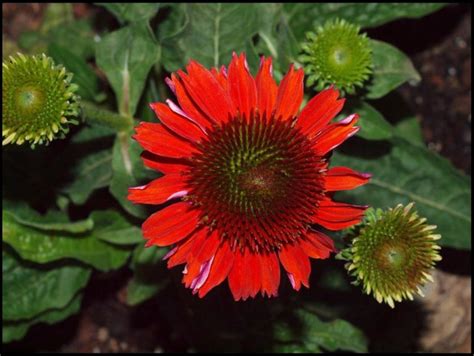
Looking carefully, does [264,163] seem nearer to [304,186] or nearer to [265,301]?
[304,186]

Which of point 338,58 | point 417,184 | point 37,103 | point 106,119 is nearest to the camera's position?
point 37,103

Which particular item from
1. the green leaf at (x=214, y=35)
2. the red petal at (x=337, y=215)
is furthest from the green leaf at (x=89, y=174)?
Result: the red petal at (x=337, y=215)

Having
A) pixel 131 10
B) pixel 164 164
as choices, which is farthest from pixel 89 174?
pixel 164 164

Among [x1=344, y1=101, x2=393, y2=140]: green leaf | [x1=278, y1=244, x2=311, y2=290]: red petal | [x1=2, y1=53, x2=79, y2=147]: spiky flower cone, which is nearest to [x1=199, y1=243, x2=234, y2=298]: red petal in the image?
[x1=278, y1=244, x2=311, y2=290]: red petal

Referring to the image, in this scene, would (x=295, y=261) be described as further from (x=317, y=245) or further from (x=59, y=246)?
(x=59, y=246)

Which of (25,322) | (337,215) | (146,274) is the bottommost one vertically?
(25,322)

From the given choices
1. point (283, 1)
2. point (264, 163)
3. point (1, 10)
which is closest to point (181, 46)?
point (283, 1)
